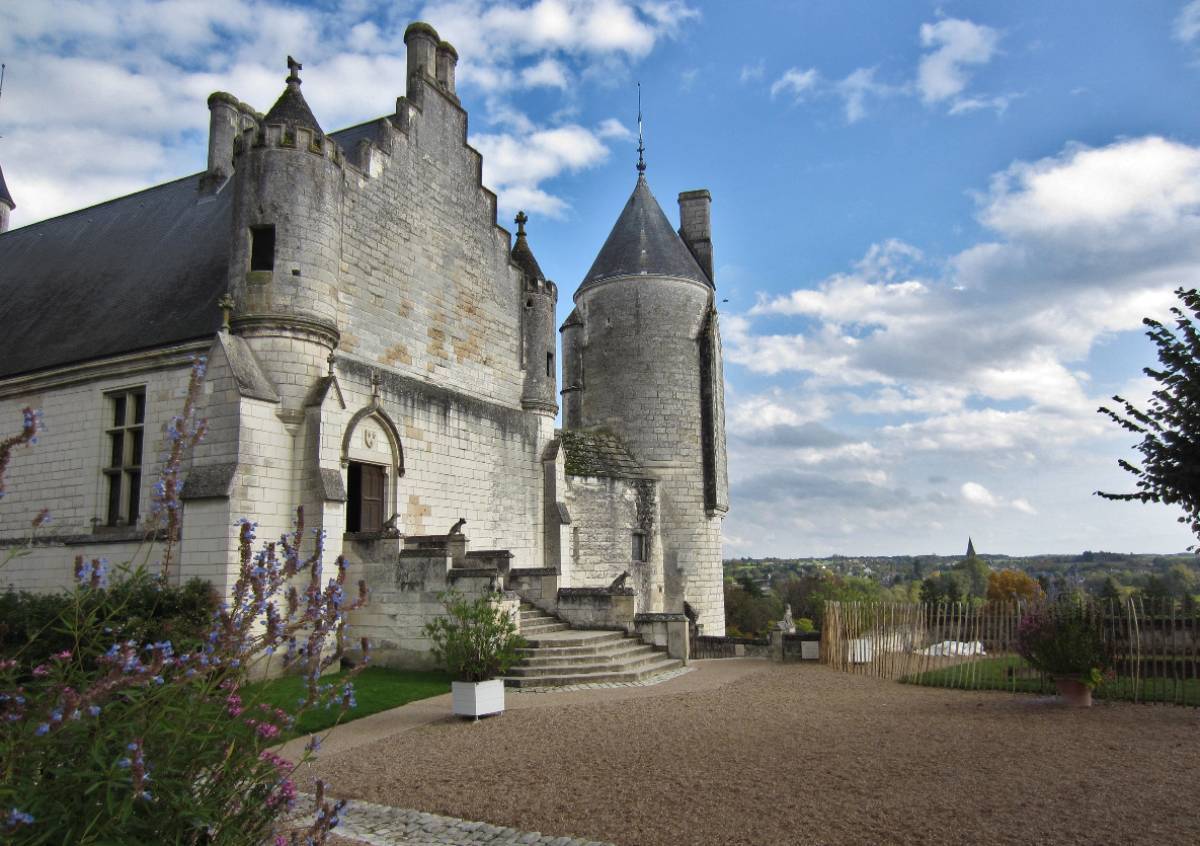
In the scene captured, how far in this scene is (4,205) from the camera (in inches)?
1129

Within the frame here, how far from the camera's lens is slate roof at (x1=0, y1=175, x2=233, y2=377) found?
1534cm

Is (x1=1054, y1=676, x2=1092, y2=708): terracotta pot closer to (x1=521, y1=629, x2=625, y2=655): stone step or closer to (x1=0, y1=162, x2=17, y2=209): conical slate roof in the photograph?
(x1=521, y1=629, x2=625, y2=655): stone step

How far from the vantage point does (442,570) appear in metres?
13.8

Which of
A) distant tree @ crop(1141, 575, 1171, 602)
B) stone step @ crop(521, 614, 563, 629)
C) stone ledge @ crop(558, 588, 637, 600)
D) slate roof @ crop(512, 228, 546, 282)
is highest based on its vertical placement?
slate roof @ crop(512, 228, 546, 282)

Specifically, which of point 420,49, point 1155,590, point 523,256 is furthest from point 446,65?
point 1155,590

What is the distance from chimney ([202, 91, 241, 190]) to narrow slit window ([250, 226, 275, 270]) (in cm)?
596

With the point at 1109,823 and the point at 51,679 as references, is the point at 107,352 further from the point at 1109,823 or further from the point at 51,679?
the point at 1109,823

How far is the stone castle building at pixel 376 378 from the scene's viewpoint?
13820mm

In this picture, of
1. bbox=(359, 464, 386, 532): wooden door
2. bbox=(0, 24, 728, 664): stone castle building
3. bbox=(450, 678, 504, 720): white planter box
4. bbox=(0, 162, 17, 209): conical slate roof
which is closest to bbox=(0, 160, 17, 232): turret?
bbox=(0, 162, 17, 209): conical slate roof

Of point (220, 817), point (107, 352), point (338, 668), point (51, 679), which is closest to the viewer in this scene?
point (220, 817)

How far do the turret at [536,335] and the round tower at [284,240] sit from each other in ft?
22.2

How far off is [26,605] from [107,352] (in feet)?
18.1

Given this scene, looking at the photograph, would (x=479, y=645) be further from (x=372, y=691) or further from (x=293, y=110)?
(x=293, y=110)

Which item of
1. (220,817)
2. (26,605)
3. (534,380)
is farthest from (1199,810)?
(534,380)
